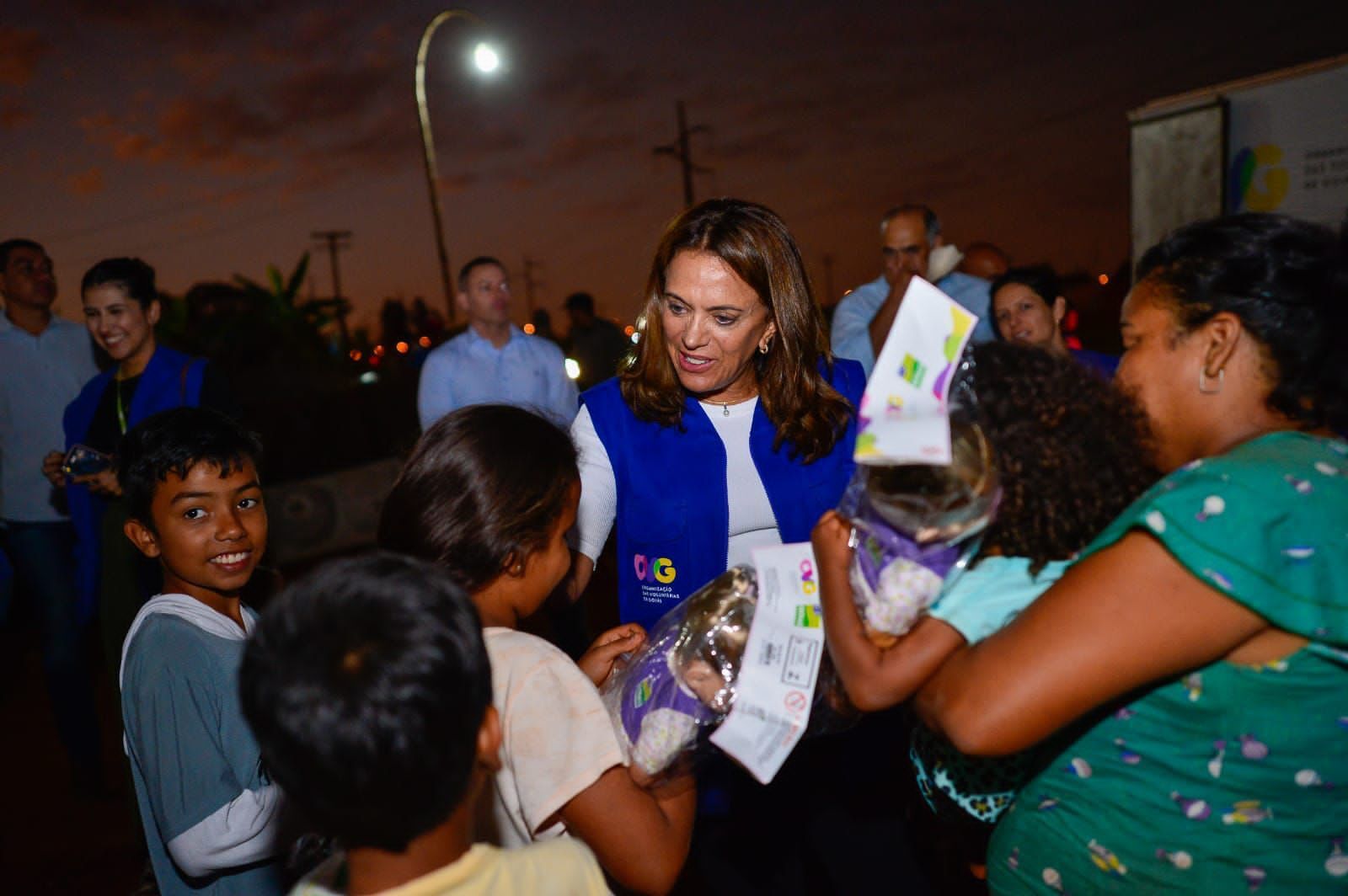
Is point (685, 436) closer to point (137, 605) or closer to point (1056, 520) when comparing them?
point (1056, 520)

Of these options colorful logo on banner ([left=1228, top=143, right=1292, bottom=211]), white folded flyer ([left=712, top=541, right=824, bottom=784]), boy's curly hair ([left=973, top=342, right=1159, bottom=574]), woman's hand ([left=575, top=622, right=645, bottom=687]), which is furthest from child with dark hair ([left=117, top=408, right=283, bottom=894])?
colorful logo on banner ([left=1228, top=143, right=1292, bottom=211])

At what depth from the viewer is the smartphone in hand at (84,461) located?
3.47 m

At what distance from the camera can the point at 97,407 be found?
3711mm

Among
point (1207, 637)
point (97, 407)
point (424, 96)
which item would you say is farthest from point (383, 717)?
point (424, 96)

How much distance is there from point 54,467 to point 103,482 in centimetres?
71

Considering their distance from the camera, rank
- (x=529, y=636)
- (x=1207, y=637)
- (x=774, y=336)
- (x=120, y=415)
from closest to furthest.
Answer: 1. (x=1207, y=637)
2. (x=529, y=636)
3. (x=774, y=336)
4. (x=120, y=415)

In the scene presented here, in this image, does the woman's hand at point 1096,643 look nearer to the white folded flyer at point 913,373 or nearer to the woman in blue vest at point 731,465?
the white folded flyer at point 913,373

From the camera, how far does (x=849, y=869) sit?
231 centimetres

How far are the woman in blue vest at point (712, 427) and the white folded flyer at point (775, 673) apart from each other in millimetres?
916

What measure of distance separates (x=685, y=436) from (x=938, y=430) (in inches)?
54.3

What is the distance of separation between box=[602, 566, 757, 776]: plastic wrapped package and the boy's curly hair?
53 centimetres

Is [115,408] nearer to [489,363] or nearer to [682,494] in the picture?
[489,363]

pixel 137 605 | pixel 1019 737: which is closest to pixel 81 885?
pixel 137 605

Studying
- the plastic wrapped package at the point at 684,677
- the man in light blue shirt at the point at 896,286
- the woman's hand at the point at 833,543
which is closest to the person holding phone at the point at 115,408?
the plastic wrapped package at the point at 684,677
